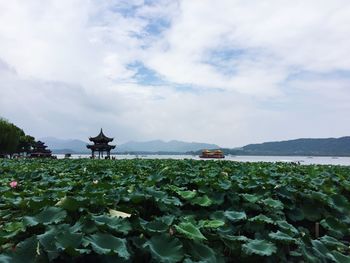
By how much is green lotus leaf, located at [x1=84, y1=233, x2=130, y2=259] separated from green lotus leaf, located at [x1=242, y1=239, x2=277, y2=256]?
1007 mm

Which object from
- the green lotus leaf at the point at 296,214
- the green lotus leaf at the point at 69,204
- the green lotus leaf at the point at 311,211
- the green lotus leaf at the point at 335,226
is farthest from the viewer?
the green lotus leaf at the point at 311,211

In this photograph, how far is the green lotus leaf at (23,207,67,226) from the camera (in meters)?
2.54

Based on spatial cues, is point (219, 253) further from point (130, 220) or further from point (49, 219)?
point (49, 219)

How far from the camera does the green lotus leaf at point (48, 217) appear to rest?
254 centimetres

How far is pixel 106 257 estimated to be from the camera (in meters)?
2.19

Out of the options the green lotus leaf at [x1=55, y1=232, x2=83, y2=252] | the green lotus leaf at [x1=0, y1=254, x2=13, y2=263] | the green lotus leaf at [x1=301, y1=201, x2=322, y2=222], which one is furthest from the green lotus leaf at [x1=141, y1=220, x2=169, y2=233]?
the green lotus leaf at [x1=301, y1=201, x2=322, y2=222]

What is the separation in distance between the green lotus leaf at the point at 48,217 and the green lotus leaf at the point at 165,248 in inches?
27.1

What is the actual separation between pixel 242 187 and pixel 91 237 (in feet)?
9.04

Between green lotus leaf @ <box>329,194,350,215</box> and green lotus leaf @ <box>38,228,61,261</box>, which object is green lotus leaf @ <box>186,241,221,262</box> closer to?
green lotus leaf @ <box>38,228,61,261</box>

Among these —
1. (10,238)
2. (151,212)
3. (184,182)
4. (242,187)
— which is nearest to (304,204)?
(242,187)

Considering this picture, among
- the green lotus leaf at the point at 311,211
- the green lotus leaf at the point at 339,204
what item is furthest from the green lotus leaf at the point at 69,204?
the green lotus leaf at the point at 339,204

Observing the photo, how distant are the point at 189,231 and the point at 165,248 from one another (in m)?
0.29

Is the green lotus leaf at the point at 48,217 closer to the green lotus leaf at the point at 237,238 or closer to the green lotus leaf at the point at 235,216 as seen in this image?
the green lotus leaf at the point at 237,238

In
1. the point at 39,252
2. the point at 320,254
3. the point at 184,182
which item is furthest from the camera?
the point at 184,182
